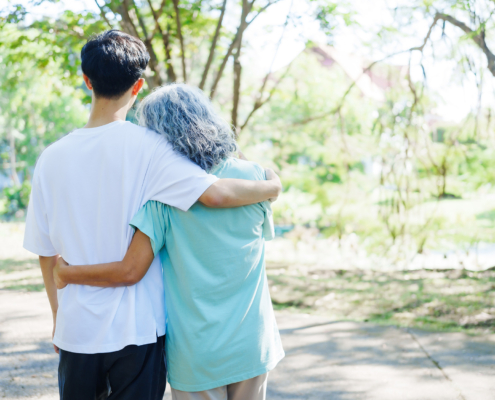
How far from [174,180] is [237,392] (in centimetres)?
76

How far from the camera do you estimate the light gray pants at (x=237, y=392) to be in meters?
1.62

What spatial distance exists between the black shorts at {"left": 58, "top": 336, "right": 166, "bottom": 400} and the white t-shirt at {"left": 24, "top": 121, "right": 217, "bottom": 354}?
0.04 m

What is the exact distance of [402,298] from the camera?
5.04 meters

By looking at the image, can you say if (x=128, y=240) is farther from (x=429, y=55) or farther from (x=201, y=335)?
(x=429, y=55)

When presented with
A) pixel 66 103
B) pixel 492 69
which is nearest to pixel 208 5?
pixel 492 69

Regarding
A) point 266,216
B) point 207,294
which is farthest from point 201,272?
point 266,216

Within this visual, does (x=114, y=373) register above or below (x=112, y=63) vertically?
below

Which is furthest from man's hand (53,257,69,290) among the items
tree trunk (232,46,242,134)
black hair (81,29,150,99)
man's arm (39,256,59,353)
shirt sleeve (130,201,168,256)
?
tree trunk (232,46,242,134)

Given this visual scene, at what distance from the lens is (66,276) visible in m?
1.56

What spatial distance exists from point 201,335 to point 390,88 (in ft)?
18.3

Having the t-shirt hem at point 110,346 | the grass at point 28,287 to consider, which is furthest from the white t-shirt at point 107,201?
the grass at point 28,287

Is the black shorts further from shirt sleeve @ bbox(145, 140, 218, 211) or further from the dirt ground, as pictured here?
the dirt ground

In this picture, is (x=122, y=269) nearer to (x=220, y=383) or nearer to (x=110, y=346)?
(x=110, y=346)

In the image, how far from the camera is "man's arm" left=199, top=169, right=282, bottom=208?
1544 millimetres
